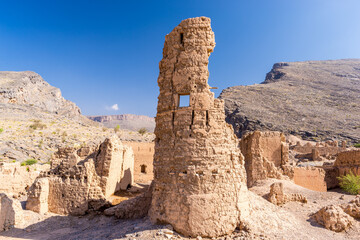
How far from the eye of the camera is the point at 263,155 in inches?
571

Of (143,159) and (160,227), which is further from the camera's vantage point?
(143,159)

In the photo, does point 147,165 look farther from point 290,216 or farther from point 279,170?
point 290,216

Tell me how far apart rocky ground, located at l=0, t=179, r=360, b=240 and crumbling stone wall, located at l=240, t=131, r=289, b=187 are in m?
2.84

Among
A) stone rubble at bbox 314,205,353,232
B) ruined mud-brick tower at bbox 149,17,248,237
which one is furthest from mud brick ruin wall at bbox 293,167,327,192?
ruined mud-brick tower at bbox 149,17,248,237

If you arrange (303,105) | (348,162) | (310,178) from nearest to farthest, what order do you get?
(310,178), (348,162), (303,105)

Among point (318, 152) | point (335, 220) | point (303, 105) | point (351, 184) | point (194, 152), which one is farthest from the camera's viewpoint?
point (303, 105)

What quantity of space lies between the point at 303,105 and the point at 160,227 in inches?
2739

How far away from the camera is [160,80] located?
761 centimetres

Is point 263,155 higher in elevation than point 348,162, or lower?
higher

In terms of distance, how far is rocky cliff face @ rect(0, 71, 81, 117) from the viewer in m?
53.4

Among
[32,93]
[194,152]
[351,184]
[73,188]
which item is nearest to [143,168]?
[73,188]

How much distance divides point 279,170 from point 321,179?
11.2ft

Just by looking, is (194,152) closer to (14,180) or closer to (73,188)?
(73,188)

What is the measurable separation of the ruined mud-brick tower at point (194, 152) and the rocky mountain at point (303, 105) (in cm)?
5129
